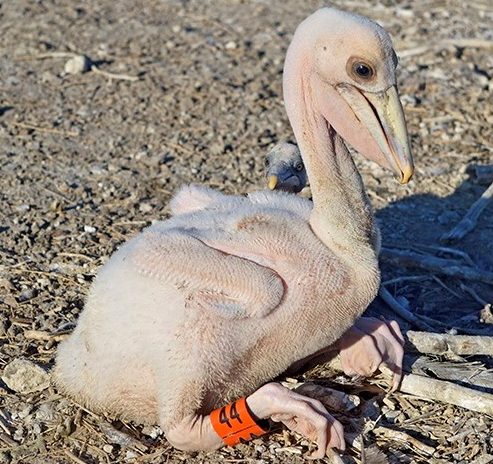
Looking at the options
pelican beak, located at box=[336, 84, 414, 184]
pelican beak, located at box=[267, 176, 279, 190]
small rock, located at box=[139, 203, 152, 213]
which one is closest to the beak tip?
pelican beak, located at box=[336, 84, 414, 184]

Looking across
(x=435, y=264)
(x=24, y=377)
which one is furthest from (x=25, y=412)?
(x=435, y=264)

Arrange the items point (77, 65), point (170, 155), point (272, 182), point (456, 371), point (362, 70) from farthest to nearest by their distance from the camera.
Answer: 1. point (77, 65)
2. point (170, 155)
3. point (272, 182)
4. point (456, 371)
5. point (362, 70)

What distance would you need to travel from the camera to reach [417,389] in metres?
5.14

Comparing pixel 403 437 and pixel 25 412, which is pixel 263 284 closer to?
pixel 403 437

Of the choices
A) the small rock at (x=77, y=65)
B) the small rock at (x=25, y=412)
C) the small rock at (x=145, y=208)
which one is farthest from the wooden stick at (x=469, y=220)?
the small rock at (x=77, y=65)

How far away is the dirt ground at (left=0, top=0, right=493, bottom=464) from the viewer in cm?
498

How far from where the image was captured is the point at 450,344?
17.8 feet

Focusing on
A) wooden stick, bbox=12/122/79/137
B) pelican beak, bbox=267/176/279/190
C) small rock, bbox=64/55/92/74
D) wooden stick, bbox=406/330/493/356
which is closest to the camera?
wooden stick, bbox=406/330/493/356

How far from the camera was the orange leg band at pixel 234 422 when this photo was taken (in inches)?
184

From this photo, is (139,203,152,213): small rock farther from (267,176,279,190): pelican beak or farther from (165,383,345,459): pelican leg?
(165,383,345,459): pelican leg

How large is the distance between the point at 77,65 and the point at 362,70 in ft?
A: 16.6

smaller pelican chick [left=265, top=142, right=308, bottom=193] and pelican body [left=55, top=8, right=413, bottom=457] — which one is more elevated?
pelican body [left=55, top=8, right=413, bottom=457]

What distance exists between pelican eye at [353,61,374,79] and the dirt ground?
146 centimetres

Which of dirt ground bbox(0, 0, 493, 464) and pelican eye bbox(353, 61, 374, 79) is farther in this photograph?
dirt ground bbox(0, 0, 493, 464)
